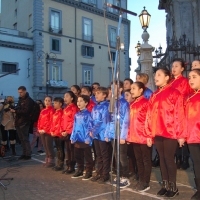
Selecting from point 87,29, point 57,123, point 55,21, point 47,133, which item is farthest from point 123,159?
point 87,29

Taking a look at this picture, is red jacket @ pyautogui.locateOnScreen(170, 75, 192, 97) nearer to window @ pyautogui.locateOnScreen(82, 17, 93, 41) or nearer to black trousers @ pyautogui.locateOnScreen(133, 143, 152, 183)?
black trousers @ pyautogui.locateOnScreen(133, 143, 152, 183)

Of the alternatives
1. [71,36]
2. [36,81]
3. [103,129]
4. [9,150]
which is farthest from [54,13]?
[103,129]

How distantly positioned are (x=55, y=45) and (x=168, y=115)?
2784 cm

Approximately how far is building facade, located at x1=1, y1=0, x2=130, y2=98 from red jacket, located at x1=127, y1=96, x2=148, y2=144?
2353 centimetres

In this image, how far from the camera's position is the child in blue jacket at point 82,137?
5617 millimetres

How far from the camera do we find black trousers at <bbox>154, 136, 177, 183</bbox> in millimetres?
4172

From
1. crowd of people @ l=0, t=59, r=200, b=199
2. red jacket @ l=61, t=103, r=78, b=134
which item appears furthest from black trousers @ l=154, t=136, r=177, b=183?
red jacket @ l=61, t=103, r=78, b=134

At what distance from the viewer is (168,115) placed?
415cm

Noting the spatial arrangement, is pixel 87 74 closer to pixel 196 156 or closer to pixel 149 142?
pixel 149 142

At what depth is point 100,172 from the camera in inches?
214

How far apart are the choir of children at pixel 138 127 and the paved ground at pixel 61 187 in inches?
9.0

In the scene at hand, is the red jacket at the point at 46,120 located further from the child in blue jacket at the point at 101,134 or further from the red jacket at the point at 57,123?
the child in blue jacket at the point at 101,134

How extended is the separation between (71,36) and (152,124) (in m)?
29.0

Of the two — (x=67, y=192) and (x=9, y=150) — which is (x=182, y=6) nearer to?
(x=9, y=150)
